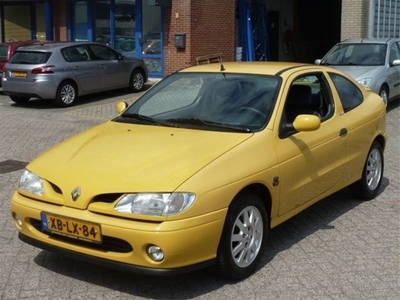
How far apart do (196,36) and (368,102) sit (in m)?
12.0

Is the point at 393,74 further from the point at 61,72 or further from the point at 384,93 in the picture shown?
the point at 61,72

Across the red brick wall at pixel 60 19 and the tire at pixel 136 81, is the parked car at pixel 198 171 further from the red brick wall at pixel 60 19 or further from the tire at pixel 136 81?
the red brick wall at pixel 60 19

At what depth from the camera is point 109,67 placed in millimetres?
15195

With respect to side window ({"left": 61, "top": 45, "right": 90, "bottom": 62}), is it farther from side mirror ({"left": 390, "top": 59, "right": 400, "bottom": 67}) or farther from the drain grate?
side mirror ({"left": 390, "top": 59, "right": 400, "bottom": 67})

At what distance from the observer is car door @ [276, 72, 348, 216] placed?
471 centimetres

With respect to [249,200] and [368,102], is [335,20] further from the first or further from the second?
[249,200]

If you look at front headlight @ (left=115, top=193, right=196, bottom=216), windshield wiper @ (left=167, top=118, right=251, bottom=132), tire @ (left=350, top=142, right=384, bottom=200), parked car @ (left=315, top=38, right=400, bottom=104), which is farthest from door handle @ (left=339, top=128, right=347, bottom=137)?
parked car @ (left=315, top=38, right=400, bottom=104)

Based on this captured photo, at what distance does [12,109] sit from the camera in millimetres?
13883

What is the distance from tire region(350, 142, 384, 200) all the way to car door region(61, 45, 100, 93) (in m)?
9.36

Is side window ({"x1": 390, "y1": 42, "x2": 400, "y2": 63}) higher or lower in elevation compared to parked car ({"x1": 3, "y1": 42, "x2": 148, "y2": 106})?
higher

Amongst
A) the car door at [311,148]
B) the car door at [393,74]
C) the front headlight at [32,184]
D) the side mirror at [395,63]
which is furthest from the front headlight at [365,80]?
the front headlight at [32,184]

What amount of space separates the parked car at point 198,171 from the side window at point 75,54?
8.87 meters

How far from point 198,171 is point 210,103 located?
1268mm

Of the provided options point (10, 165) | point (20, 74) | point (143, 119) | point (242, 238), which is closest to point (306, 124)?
point (242, 238)
